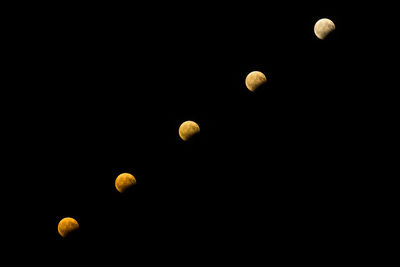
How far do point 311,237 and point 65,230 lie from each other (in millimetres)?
1068

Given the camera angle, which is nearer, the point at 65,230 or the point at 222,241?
the point at 65,230

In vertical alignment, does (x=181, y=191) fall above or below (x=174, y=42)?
below

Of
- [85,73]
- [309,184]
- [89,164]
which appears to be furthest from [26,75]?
[309,184]

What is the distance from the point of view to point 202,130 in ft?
→ 5.89

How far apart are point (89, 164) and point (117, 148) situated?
15 centimetres

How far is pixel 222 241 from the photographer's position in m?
1.74

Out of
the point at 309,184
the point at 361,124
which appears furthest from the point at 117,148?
the point at 361,124

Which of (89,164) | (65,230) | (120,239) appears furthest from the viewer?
(89,164)

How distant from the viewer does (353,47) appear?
1850 mm

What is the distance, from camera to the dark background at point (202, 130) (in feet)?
5.68

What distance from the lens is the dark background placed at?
173 centimetres

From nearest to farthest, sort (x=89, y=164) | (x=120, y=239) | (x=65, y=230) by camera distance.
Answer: (x=65, y=230)
(x=120, y=239)
(x=89, y=164)

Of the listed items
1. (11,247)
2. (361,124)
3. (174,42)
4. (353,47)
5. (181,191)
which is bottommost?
(11,247)

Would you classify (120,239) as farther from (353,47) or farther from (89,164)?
(353,47)
